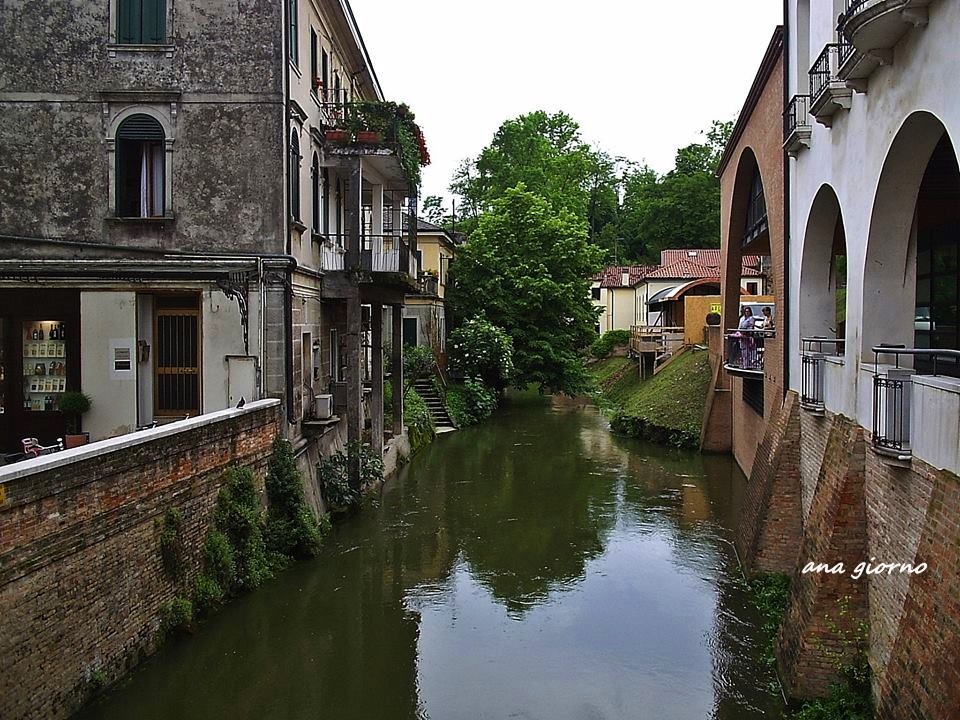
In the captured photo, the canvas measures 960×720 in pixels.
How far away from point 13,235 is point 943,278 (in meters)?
13.6

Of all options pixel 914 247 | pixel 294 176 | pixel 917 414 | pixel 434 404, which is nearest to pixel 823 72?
pixel 914 247

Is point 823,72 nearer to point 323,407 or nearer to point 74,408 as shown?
point 323,407

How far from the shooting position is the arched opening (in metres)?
8.17

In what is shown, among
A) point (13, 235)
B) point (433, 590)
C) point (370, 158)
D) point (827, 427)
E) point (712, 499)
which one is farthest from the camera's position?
point (712, 499)

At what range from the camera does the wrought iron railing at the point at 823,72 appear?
33.9 ft

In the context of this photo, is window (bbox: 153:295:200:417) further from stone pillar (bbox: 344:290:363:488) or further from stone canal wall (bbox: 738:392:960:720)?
stone canal wall (bbox: 738:392:960:720)

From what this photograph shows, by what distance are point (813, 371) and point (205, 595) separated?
8.40 meters

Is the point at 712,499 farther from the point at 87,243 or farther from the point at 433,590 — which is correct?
the point at 87,243

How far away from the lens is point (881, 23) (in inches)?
280

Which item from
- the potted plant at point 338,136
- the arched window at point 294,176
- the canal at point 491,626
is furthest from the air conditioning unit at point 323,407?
the potted plant at point 338,136

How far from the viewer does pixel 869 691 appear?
8.08m

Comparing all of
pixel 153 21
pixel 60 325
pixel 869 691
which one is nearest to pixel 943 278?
pixel 869 691

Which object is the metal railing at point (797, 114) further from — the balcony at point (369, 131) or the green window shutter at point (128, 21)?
the green window shutter at point (128, 21)

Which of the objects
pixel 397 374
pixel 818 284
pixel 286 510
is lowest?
pixel 286 510
